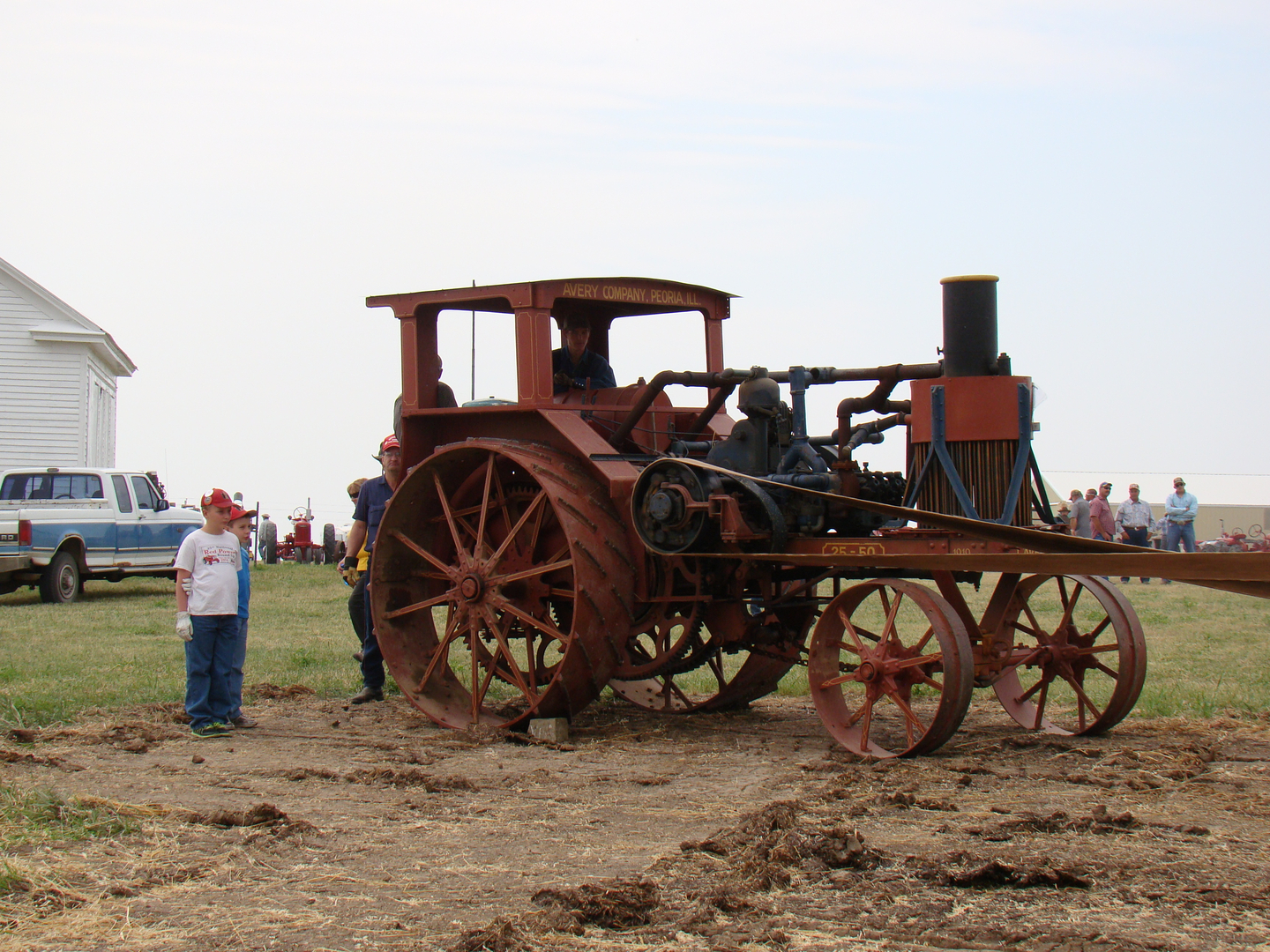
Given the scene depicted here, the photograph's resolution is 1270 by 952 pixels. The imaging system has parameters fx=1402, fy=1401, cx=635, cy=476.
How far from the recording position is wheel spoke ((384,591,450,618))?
8172 millimetres

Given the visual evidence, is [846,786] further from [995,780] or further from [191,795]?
[191,795]

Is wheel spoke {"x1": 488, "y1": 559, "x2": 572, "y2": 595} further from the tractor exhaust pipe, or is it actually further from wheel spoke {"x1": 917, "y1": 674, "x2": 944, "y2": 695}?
the tractor exhaust pipe

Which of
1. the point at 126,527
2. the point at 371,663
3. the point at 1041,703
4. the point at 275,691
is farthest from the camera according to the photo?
the point at 126,527

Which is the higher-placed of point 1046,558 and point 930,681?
point 1046,558

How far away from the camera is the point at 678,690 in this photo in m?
8.78

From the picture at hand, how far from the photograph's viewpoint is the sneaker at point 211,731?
25.6 ft

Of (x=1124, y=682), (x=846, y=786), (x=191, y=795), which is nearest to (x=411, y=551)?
(x=191, y=795)

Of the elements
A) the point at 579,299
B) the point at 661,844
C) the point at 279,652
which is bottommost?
the point at 661,844

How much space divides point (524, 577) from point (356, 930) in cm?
385

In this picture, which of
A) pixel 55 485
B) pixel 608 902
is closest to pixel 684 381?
pixel 608 902

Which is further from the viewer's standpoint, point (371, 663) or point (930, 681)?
point (371, 663)

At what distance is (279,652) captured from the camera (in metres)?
11.9

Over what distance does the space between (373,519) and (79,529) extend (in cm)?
1151

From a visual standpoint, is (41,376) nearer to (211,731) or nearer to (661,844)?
(211,731)
